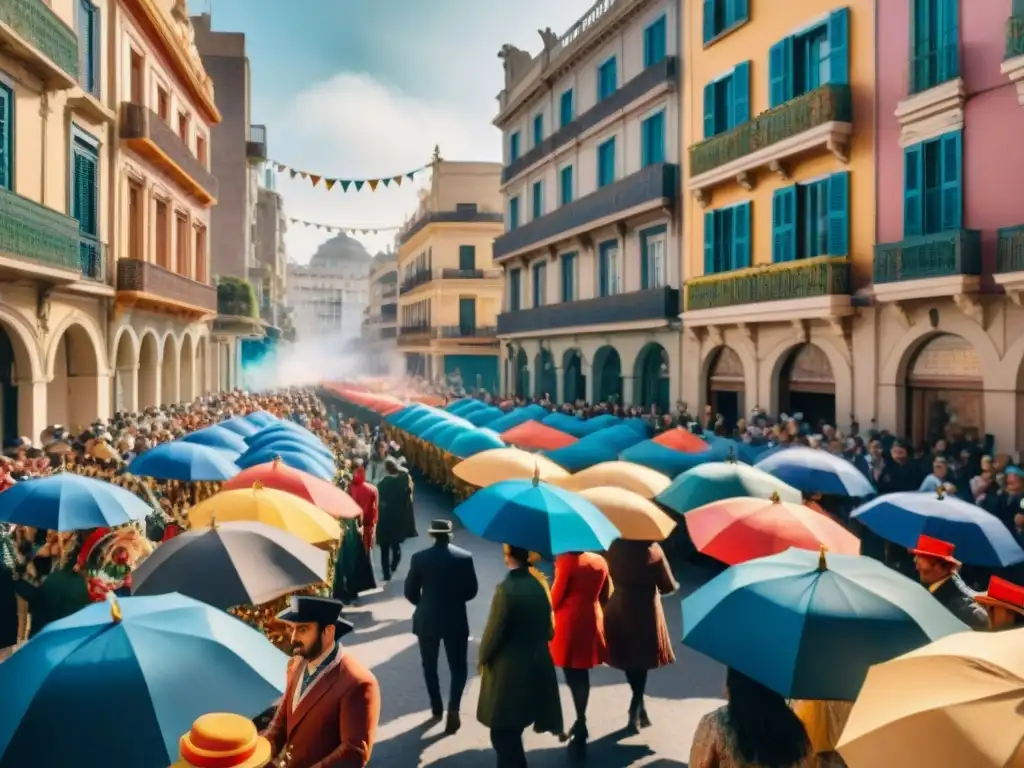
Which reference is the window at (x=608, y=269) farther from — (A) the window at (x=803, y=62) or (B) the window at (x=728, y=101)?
(A) the window at (x=803, y=62)

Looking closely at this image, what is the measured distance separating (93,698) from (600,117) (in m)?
27.8

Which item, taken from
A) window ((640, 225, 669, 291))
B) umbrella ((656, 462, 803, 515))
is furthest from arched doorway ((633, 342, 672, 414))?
umbrella ((656, 462, 803, 515))

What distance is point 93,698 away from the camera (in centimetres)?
332

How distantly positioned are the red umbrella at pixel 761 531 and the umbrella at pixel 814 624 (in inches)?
82.9

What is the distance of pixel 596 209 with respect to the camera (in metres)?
28.6

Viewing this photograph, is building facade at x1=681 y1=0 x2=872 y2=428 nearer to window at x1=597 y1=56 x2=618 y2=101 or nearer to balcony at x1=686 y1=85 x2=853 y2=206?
balcony at x1=686 y1=85 x2=853 y2=206

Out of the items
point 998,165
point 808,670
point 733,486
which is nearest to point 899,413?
point 998,165

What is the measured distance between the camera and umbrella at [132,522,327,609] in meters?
5.42

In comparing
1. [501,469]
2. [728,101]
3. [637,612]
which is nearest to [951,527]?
[637,612]

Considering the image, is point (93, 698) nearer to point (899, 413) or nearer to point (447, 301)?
point (899, 413)

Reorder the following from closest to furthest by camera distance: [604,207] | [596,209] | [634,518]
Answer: [634,518], [604,207], [596,209]

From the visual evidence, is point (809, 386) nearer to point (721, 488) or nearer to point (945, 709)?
point (721, 488)

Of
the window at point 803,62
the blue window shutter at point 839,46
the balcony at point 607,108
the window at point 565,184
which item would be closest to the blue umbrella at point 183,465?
the blue window shutter at point 839,46

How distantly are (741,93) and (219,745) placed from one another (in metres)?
21.5
